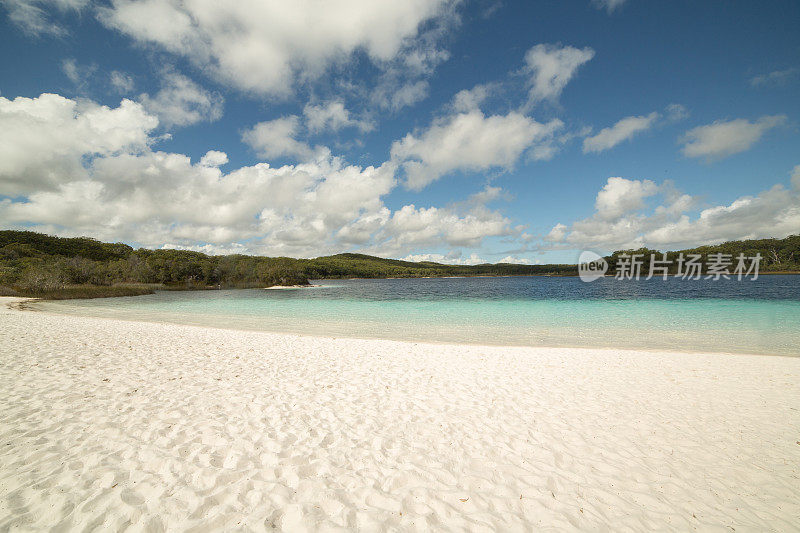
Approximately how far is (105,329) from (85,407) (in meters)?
13.2

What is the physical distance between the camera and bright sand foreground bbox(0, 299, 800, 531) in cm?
373

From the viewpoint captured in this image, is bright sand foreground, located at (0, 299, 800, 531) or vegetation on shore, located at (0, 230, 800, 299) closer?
bright sand foreground, located at (0, 299, 800, 531)

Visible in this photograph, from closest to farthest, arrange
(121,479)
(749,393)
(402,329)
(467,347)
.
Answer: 1. (121,479)
2. (749,393)
3. (467,347)
4. (402,329)

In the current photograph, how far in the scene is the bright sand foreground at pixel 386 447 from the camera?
12.2 feet

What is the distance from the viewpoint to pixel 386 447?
5242 millimetres

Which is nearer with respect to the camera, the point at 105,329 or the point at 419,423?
the point at 419,423

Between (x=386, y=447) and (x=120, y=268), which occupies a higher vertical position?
(x=120, y=268)

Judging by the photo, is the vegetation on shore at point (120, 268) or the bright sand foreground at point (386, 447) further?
the vegetation on shore at point (120, 268)

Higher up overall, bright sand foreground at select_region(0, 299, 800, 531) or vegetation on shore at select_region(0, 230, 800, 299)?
vegetation on shore at select_region(0, 230, 800, 299)

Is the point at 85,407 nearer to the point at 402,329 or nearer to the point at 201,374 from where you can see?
the point at 201,374

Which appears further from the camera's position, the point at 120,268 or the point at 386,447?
the point at 120,268

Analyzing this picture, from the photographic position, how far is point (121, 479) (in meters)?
4.04

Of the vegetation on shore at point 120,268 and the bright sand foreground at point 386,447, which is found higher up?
the vegetation on shore at point 120,268

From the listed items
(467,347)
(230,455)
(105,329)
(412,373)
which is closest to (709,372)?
(467,347)
